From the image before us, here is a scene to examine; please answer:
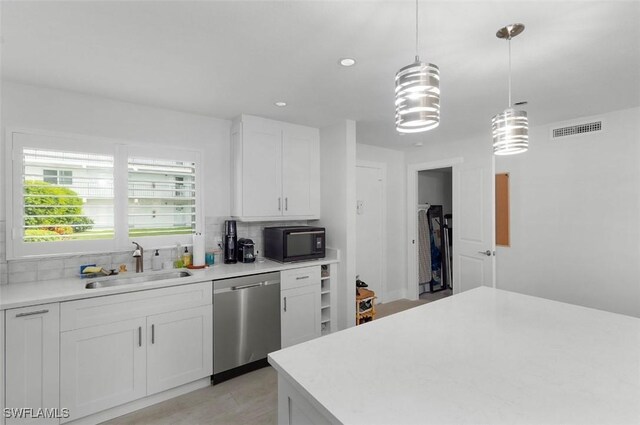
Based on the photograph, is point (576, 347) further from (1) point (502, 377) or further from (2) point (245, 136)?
(2) point (245, 136)

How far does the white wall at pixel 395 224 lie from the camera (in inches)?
190

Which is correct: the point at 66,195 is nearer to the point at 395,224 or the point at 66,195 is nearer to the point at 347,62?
the point at 347,62

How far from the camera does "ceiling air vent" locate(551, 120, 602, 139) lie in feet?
9.87

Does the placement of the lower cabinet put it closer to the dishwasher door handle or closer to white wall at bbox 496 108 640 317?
the dishwasher door handle

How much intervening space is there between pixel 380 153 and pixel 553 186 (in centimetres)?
218

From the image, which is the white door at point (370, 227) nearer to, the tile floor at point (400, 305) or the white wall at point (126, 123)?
the tile floor at point (400, 305)

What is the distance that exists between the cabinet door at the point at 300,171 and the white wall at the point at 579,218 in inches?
89.5

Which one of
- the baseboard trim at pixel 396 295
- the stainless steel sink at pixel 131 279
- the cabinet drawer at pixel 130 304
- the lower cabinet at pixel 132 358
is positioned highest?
the stainless steel sink at pixel 131 279

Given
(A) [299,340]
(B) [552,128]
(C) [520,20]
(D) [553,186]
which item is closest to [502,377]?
(C) [520,20]

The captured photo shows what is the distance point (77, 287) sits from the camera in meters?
2.18

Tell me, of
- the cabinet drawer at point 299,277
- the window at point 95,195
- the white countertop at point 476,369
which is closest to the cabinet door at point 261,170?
the window at point 95,195

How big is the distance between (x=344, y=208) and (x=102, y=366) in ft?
7.76

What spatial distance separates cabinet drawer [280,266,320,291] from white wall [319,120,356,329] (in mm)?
328

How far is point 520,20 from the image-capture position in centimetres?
153
